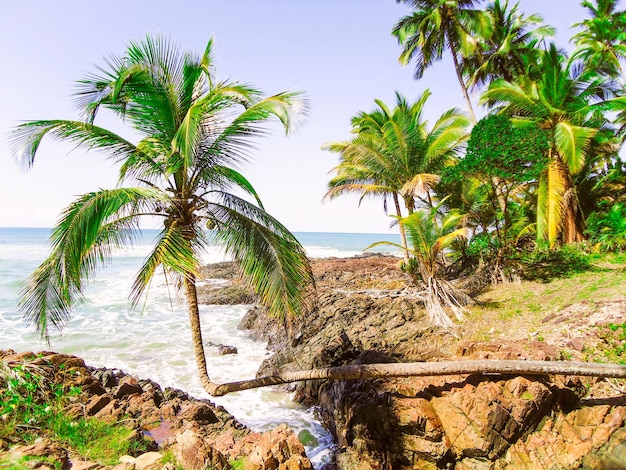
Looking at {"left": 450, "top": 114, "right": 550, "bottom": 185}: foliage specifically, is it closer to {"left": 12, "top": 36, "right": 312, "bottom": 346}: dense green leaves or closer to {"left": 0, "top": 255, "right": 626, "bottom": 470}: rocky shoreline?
{"left": 0, "top": 255, "right": 626, "bottom": 470}: rocky shoreline

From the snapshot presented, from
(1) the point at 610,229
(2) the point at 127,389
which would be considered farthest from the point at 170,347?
(1) the point at 610,229

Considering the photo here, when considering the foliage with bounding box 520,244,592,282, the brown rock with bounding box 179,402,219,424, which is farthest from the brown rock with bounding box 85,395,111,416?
the foliage with bounding box 520,244,592,282

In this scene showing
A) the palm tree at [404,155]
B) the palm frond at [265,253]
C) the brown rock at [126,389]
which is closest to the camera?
the palm frond at [265,253]

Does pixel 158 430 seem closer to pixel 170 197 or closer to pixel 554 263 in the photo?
pixel 170 197

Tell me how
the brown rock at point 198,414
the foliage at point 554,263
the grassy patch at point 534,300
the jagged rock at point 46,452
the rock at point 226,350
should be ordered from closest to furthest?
the jagged rock at point 46,452, the brown rock at point 198,414, the grassy patch at point 534,300, the foliage at point 554,263, the rock at point 226,350

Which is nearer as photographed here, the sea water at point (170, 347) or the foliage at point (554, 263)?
the sea water at point (170, 347)

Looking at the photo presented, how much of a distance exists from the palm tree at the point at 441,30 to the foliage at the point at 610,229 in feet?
20.3

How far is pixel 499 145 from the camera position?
28.8 ft

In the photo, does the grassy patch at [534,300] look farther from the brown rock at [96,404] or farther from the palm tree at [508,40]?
the palm tree at [508,40]

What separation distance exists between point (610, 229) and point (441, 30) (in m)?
11.8

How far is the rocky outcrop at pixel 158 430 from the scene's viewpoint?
11.8 feet

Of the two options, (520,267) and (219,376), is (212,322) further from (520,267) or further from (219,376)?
(520,267)

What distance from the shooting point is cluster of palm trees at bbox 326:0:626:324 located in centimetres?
919

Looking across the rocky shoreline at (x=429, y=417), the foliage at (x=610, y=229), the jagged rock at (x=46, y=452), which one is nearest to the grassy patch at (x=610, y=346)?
the rocky shoreline at (x=429, y=417)
